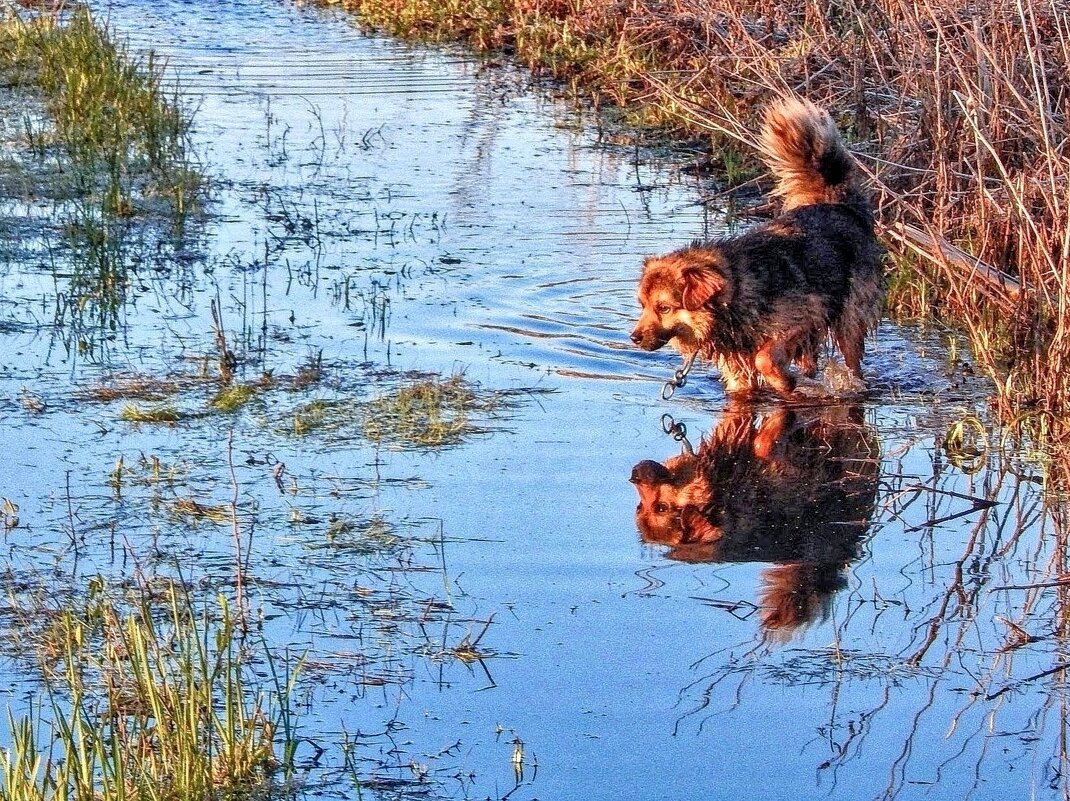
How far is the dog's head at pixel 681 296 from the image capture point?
695 cm

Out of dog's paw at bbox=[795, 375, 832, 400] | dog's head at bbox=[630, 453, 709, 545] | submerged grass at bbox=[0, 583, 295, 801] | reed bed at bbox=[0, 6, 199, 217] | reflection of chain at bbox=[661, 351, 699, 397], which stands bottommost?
submerged grass at bbox=[0, 583, 295, 801]

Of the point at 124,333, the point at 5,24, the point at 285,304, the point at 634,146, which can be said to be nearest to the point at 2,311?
the point at 124,333

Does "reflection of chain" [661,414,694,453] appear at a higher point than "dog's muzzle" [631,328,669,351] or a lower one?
lower

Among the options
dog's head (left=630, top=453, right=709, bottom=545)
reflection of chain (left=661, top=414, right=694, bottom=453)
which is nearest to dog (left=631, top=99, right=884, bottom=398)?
reflection of chain (left=661, top=414, right=694, bottom=453)

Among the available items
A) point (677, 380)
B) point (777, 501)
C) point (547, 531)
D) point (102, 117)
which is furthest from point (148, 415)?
point (102, 117)

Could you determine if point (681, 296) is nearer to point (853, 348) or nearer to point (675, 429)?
point (675, 429)

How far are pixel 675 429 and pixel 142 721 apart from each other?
3101 millimetres

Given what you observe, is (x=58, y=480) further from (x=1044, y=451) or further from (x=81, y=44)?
(x=81, y=44)

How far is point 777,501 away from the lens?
562 cm

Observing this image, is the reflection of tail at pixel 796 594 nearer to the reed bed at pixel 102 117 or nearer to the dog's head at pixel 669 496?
the dog's head at pixel 669 496

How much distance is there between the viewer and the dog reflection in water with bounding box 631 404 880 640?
489 cm

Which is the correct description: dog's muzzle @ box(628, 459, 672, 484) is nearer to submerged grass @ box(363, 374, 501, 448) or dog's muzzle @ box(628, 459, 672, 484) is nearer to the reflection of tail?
submerged grass @ box(363, 374, 501, 448)

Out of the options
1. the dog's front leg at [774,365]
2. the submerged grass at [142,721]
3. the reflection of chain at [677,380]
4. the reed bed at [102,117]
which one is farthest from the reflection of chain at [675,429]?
the reed bed at [102,117]

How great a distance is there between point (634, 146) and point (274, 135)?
2.63 meters
